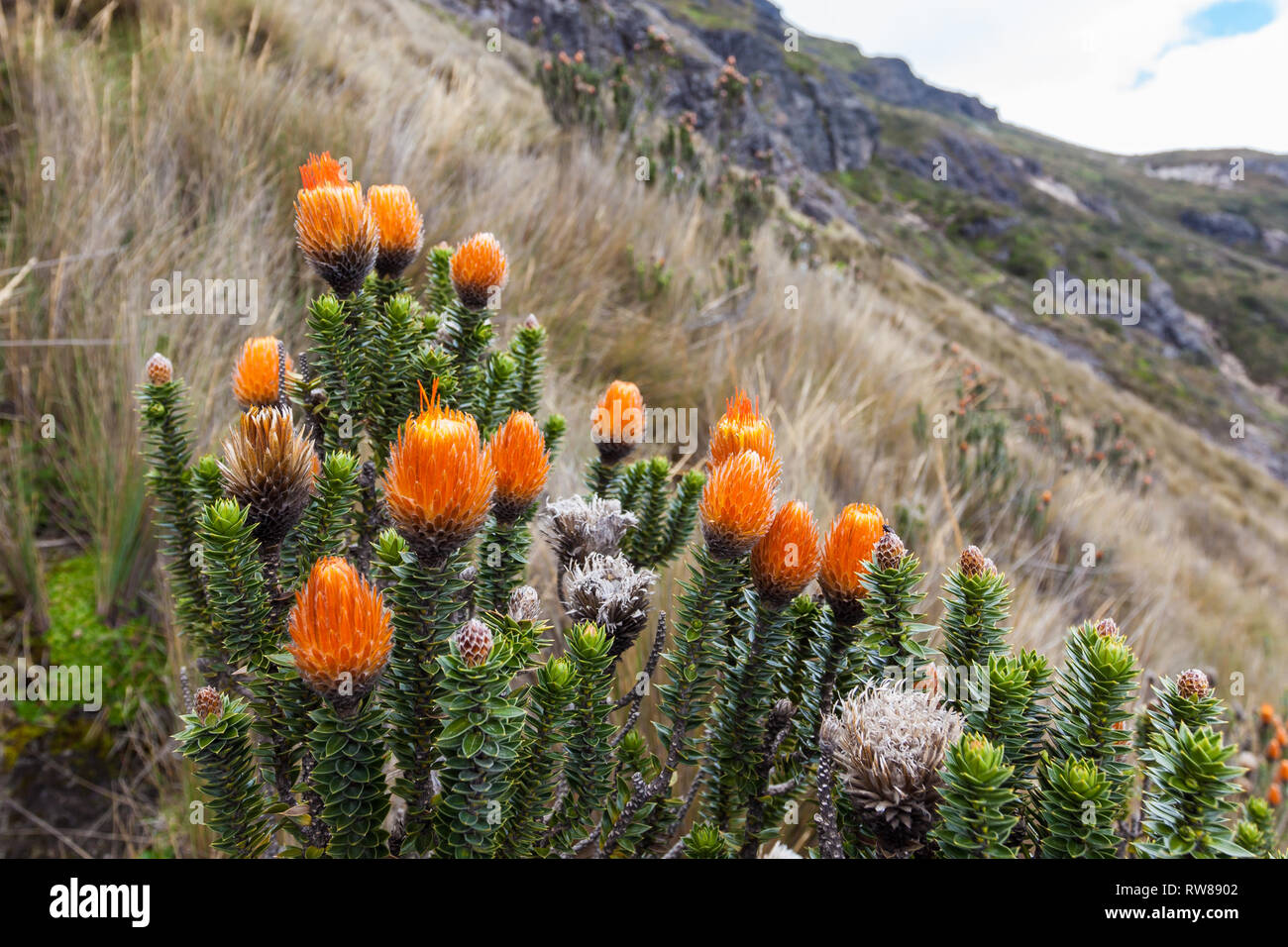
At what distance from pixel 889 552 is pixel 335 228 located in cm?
97

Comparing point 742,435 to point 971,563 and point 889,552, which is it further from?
point 971,563

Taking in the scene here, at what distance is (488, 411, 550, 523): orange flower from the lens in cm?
102

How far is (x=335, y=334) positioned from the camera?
3.99 feet

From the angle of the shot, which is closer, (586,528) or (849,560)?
(849,560)

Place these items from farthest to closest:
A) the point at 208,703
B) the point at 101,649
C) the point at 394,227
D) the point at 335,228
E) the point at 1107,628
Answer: the point at 101,649
the point at 394,227
the point at 335,228
the point at 1107,628
the point at 208,703

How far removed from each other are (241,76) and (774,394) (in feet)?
10.9

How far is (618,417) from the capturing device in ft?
4.38

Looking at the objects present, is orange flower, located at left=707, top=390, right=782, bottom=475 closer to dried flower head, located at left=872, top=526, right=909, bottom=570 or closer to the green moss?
dried flower head, located at left=872, top=526, right=909, bottom=570

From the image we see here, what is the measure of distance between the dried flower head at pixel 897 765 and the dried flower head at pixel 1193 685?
0.32 metres

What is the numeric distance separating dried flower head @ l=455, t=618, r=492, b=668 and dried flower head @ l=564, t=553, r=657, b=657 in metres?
0.26

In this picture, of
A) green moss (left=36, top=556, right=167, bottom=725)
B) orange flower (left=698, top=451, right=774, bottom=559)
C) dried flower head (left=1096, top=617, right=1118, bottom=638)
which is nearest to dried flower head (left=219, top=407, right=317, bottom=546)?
orange flower (left=698, top=451, right=774, bottom=559)

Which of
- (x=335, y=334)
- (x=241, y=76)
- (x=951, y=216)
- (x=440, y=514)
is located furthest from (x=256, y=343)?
(x=951, y=216)

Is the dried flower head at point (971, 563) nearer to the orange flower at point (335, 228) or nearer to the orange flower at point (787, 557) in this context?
the orange flower at point (787, 557)

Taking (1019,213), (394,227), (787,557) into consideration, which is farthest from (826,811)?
(1019,213)
